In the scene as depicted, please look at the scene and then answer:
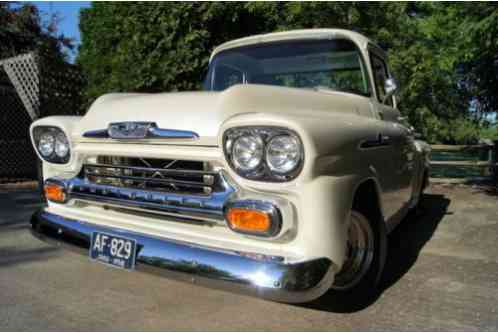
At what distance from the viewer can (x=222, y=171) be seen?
2119mm

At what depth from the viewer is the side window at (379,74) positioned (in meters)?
3.55

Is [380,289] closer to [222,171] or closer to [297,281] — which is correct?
[297,281]

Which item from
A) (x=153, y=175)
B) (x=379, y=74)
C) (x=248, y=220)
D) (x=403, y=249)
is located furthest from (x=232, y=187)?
(x=403, y=249)

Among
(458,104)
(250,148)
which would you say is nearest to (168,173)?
(250,148)

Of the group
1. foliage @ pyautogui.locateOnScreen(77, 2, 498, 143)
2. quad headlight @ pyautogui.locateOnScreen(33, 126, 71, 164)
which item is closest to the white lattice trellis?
foliage @ pyautogui.locateOnScreen(77, 2, 498, 143)

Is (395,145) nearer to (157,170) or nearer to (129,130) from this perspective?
(157,170)

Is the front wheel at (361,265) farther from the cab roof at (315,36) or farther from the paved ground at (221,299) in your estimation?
the cab roof at (315,36)

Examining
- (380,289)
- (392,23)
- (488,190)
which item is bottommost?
(488,190)

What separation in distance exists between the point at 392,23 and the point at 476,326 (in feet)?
22.4

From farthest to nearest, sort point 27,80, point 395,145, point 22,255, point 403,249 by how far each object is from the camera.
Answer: point 27,80 < point 403,249 < point 22,255 < point 395,145

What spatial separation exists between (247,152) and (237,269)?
0.54 metres

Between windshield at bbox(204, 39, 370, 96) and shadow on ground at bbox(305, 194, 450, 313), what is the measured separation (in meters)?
1.39

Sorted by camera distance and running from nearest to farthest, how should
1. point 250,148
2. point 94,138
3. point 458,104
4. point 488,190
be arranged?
1. point 250,148
2. point 94,138
3. point 488,190
4. point 458,104

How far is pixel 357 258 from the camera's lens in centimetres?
265
